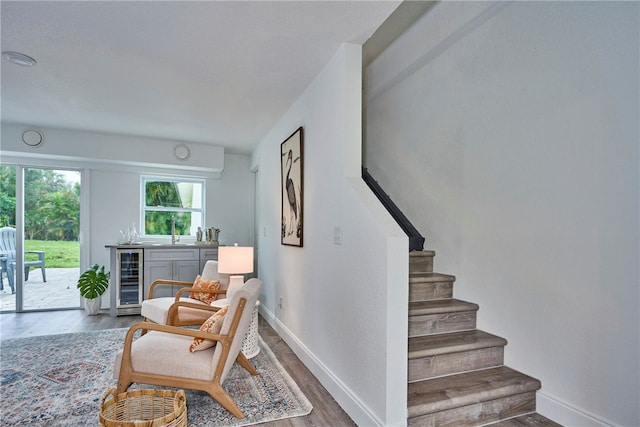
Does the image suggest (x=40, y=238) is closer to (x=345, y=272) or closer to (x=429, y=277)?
(x=345, y=272)

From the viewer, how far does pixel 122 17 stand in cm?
215

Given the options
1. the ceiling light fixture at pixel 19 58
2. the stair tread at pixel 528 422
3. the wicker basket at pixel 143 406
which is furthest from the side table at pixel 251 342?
the ceiling light fixture at pixel 19 58

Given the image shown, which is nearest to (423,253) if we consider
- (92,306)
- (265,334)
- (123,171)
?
(265,334)

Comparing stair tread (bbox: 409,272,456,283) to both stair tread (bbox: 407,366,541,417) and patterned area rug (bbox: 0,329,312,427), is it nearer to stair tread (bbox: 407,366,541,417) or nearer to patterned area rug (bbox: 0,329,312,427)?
stair tread (bbox: 407,366,541,417)

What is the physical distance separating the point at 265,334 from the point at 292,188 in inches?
66.3

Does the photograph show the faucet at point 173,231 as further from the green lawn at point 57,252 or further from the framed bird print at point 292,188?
the framed bird print at point 292,188

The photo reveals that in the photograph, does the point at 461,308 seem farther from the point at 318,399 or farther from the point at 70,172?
the point at 70,172

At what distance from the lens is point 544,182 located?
7.38 feet

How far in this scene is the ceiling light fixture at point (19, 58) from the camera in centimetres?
262

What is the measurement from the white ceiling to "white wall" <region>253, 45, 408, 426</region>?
317 millimetres

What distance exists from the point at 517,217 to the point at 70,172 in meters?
5.63

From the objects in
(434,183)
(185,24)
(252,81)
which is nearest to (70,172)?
(252,81)

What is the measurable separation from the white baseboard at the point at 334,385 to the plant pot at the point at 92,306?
2.75 m

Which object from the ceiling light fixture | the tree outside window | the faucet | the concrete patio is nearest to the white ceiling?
the ceiling light fixture
